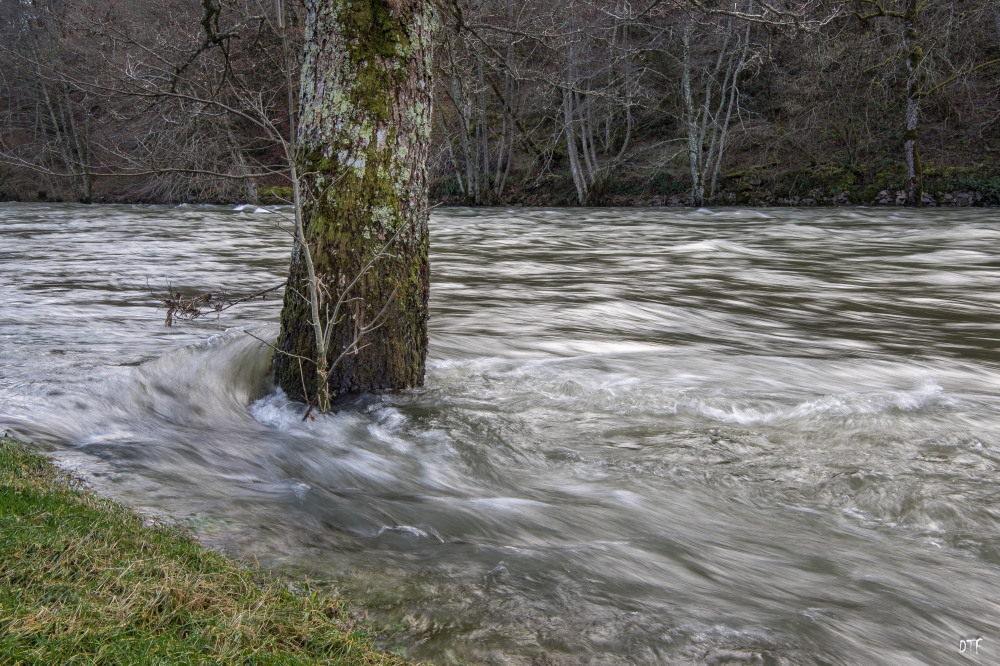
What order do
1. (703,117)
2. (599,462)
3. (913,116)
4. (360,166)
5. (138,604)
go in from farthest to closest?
(703,117)
(913,116)
(360,166)
(599,462)
(138,604)

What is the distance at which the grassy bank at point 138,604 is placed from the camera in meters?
2.10

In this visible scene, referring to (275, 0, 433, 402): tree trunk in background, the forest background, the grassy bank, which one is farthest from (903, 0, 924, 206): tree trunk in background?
the grassy bank

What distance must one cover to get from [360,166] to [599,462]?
226cm

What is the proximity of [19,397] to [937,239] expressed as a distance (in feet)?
51.7

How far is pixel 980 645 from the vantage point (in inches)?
113

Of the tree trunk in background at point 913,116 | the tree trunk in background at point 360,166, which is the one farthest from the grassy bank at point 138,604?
the tree trunk in background at point 913,116

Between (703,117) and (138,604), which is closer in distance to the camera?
(138,604)

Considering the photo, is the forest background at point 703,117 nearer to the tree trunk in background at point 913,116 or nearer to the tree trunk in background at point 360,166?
the tree trunk in background at point 913,116

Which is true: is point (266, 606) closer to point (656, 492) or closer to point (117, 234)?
point (656, 492)

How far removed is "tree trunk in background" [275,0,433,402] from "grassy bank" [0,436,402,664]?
2231 mm

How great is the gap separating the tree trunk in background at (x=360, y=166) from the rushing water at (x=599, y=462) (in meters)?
0.67

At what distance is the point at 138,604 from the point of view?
2330 mm

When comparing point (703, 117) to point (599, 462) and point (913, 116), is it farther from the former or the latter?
point (599, 462)

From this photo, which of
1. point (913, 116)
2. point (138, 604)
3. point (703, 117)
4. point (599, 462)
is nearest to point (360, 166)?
point (599, 462)
